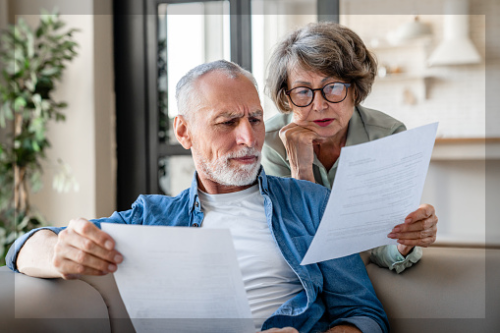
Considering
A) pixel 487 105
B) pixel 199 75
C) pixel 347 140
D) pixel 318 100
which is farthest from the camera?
pixel 487 105

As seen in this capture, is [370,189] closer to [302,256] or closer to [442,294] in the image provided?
[302,256]

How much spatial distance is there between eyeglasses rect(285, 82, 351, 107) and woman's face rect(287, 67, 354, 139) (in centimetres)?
1

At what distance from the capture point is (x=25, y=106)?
2977mm

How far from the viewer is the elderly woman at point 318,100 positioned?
1.69 m

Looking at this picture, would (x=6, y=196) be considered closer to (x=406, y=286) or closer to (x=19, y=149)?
(x=19, y=149)

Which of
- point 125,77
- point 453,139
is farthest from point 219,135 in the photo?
point 453,139

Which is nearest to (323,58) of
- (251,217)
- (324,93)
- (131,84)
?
(324,93)

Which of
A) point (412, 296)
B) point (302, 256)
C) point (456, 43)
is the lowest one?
point (412, 296)

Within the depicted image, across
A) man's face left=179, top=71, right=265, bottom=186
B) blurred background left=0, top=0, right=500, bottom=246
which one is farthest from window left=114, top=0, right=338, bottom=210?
man's face left=179, top=71, right=265, bottom=186

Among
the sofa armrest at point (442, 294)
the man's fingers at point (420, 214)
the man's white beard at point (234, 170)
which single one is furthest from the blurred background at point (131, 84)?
the man's fingers at point (420, 214)

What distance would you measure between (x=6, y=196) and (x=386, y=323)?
2.45m

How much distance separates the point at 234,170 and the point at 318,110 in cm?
45

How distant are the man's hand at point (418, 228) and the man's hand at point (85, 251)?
621mm

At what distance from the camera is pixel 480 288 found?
141 centimetres
